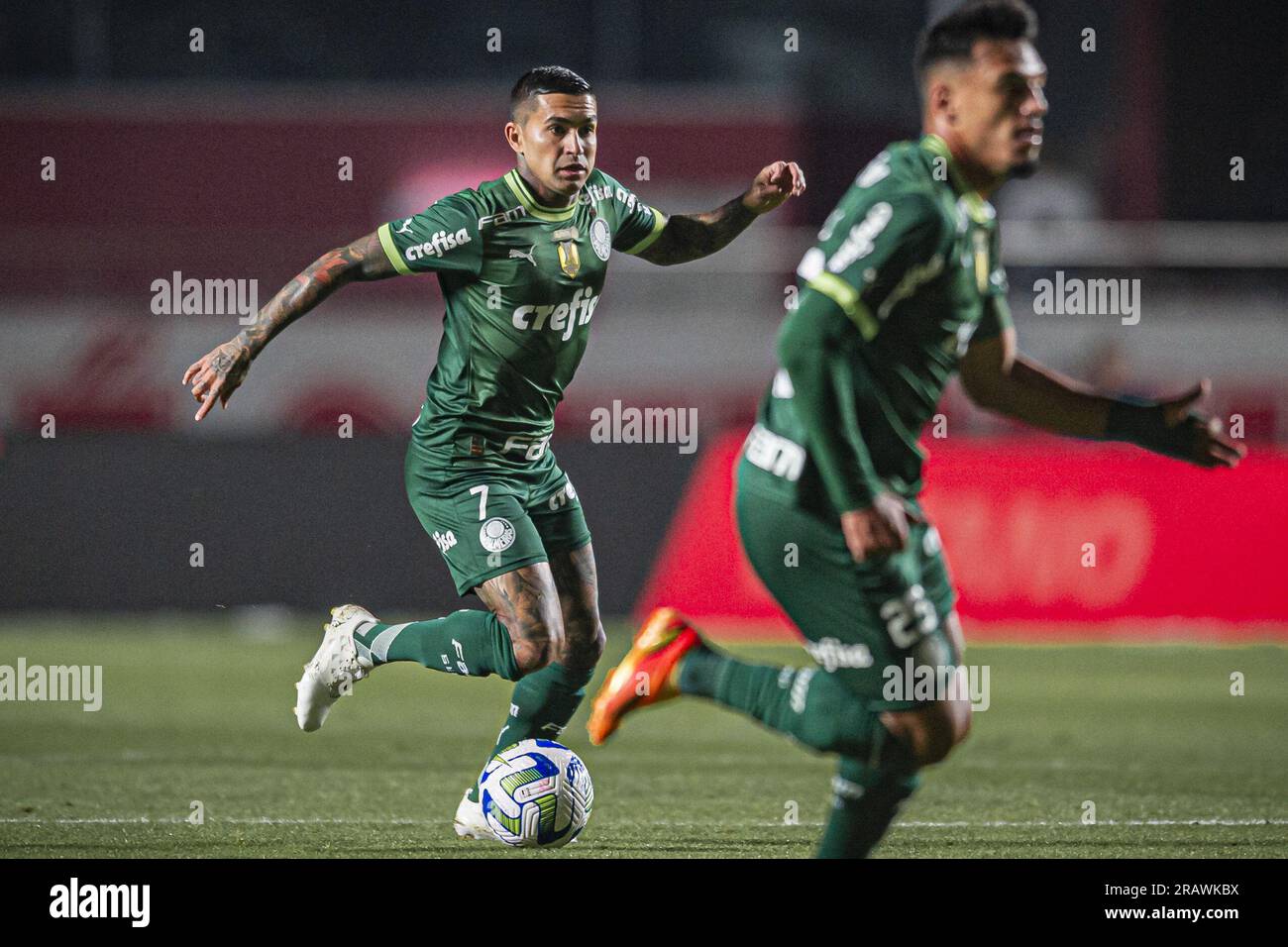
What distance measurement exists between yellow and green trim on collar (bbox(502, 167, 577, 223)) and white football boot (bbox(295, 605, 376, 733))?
5.01 feet

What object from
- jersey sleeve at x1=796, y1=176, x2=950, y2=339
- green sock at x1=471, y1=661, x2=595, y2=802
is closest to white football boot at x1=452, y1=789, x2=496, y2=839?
green sock at x1=471, y1=661, x2=595, y2=802

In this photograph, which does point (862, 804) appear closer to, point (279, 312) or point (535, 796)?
point (535, 796)

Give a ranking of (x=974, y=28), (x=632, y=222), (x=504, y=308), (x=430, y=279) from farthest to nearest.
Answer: (x=430, y=279) → (x=632, y=222) → (x=504, y=308) → (x=974, y=28)

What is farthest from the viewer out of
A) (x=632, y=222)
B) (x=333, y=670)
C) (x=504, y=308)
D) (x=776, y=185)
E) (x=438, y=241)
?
(x=632, y=222)

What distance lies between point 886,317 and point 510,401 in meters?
2.00

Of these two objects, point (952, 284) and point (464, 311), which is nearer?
point (952, 284)

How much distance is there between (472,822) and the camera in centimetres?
621

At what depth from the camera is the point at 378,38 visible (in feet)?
72.0

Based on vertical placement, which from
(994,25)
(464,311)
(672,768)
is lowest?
(672,768)

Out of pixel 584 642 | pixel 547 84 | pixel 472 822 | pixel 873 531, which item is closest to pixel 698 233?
pixel 547 84
